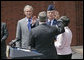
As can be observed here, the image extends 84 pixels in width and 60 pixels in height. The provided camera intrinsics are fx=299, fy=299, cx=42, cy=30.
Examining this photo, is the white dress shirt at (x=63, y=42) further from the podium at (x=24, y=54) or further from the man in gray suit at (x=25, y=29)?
the podium at (x=24, y=54)

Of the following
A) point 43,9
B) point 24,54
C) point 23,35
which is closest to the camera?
point 24,54

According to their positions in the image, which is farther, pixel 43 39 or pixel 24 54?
pixel 43 39

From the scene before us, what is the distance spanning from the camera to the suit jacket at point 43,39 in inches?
201

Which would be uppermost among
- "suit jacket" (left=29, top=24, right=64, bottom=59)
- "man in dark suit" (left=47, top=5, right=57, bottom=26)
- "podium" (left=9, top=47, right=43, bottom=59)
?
"man in dark suit" (left=47, top=5, right=57, bottom=26)

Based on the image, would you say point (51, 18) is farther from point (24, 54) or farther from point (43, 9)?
point (43, 9)

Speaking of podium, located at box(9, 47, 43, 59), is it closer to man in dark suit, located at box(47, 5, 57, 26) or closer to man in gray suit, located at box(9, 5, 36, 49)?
man in gray suit, located at box(9, 5, 36, 49)

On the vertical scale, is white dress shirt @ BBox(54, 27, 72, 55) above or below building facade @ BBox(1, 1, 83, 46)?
below

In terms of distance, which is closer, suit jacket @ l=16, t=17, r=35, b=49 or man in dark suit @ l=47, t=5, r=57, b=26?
man in dark suit @ l=47, t=5, r=57, b=26

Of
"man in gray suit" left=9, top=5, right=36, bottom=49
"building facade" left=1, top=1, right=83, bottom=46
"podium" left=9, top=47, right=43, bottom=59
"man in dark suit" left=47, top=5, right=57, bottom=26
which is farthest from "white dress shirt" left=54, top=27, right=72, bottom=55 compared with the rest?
"building facade" left=1, top=1, right=83, bottom=46

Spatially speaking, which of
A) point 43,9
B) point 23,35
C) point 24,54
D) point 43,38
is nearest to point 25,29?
point 23,35

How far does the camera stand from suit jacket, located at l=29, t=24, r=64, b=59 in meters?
5.10

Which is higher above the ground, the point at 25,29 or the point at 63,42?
the point at 25,29

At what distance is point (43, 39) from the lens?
5.11 meters

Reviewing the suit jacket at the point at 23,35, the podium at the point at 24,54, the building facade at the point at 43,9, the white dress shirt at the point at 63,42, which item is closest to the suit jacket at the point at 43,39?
the podium at the point at 24,54
